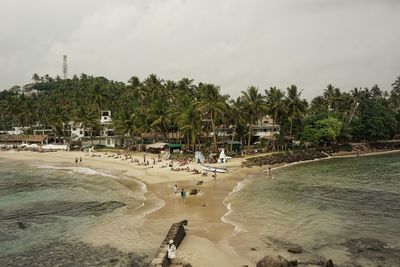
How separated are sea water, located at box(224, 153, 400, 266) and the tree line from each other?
82.6ft

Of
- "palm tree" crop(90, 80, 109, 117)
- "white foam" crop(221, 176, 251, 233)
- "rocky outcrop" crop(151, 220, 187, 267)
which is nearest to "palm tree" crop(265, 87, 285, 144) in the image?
"white foam" crop(221, 176, 251, 233)

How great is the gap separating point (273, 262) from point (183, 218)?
11659 millimetres

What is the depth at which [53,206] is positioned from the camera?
123ft

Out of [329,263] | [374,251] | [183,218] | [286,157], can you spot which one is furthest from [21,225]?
[286,157]

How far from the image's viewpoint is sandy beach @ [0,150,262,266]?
899 inches

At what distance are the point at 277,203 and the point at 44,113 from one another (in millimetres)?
102437

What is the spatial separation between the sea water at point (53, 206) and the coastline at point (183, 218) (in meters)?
1.51

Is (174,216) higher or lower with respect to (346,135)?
lower

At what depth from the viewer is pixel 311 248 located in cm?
2373

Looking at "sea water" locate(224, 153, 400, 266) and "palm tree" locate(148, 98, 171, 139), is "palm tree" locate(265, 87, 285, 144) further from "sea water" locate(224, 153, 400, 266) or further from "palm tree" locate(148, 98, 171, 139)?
"sea water" locate(224, 153, 400, 266)

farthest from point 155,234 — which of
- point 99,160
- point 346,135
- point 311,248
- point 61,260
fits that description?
point 346,135

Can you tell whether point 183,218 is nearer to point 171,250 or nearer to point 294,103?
point 171,250

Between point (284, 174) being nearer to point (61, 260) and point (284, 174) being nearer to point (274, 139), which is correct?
point (274, 139)

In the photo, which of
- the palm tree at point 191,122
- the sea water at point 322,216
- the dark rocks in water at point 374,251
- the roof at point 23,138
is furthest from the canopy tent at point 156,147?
the dark rocks in water at point 374,251
